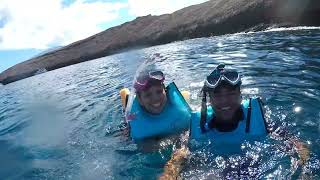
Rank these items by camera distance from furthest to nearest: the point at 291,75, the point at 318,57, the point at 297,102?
the point at 318,57 → the point at 291,75 → the point at 297,102

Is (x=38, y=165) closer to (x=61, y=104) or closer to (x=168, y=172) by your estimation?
(x=168, y=172)

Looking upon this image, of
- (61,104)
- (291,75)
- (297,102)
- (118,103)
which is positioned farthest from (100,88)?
(297,102)

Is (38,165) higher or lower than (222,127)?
lower

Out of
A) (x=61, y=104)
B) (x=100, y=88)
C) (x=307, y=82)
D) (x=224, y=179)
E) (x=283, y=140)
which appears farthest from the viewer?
(x=100, y=88)

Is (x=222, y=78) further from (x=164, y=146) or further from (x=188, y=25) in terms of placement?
(x=188, y=25)

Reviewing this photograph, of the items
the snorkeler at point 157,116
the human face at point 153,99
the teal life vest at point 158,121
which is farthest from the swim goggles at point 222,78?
the teal life vest at point 158,121

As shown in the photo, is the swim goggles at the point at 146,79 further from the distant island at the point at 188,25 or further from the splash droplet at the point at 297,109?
the distant island at the point at 188,25

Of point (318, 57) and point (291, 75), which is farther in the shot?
point (318, 57)

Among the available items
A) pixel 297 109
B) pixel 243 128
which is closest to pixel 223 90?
pixel 243 128
